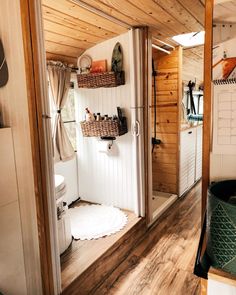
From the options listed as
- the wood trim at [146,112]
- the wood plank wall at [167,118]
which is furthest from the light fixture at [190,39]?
the wood trim at [146,112]

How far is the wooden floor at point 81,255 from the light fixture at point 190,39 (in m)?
2.34

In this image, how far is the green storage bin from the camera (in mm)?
784

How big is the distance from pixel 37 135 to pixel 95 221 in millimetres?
1550

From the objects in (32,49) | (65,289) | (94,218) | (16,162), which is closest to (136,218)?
(94,218)

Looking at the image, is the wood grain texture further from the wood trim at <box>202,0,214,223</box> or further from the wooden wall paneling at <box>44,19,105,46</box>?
the wood trim at <box>202,0,214,223</box>

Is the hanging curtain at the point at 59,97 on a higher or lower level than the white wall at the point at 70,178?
higher

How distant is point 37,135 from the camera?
1.39 meters

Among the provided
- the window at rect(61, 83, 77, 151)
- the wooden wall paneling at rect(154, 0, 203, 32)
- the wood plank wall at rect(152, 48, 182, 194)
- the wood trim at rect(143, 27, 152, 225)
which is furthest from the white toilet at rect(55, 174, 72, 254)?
the wood plank wall at rect(152, 48, 182, 194)

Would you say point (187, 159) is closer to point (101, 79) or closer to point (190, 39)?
point (190, 39)

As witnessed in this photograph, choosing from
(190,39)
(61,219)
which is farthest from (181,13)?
(61,219)

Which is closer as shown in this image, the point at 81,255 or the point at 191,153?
the point at 81,255

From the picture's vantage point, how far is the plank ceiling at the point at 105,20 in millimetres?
1855

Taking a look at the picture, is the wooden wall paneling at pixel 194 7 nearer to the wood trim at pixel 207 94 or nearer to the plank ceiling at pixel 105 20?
the plank ceiling at pixel 105 20

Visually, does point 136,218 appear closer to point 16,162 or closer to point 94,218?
point 94,218
